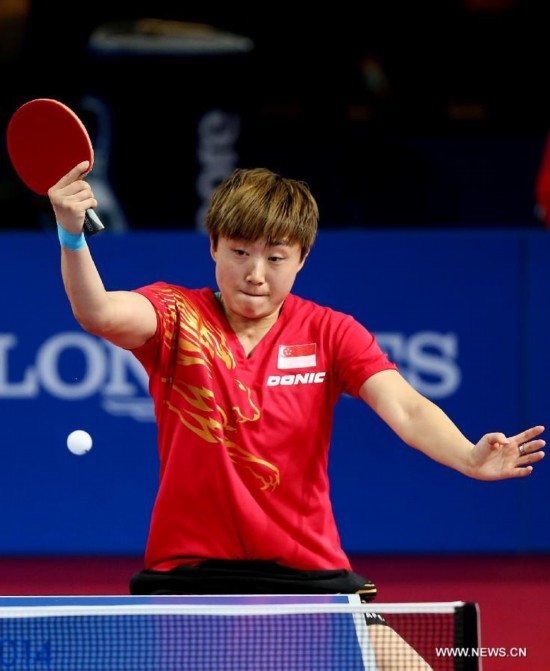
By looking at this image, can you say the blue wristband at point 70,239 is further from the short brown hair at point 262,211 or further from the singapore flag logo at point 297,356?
the singapore flag logo at point 297,356

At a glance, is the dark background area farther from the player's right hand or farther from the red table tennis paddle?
the player's right hand

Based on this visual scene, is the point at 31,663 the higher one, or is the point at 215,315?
the point at 215,315

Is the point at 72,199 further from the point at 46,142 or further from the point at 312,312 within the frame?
the point at 312,312

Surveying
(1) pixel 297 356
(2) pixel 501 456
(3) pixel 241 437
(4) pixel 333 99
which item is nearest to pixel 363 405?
(1) pixel 297 356

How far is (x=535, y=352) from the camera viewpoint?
240 inches

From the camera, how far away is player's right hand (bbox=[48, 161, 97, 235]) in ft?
9.87

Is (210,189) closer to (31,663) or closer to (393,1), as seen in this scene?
(393,1)

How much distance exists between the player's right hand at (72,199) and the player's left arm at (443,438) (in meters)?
0.88

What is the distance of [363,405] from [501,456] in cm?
301

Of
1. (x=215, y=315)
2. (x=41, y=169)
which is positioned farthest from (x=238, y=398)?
(x=41, y=169)

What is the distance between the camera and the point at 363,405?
6.05 metres

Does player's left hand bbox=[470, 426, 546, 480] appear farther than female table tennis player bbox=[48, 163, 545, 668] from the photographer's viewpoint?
No

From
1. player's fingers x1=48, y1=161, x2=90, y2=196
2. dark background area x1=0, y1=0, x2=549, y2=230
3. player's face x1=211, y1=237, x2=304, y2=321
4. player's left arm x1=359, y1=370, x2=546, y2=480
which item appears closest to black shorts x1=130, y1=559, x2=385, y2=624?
player's left arm x1=359, y1=370, x2=546, y2=480

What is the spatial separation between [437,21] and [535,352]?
397 centimetres
